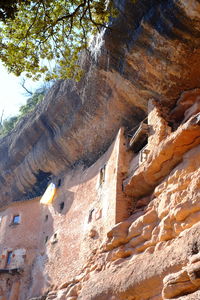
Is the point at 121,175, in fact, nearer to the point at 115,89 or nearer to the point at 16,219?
the point at 115,89

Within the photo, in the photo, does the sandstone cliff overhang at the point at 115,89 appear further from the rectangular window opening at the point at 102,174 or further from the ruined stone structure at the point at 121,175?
the rectangular window opening at the point at 102,174

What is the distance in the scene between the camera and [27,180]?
2033cm

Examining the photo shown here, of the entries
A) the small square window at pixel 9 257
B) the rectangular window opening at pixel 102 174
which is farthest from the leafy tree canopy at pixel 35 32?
the small square window at pixel 9 257

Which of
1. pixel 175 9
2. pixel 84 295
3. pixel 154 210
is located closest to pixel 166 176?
pixel 154 210

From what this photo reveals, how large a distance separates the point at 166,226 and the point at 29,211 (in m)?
11.2

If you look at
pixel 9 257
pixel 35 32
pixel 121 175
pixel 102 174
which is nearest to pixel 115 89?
pixel 102 174

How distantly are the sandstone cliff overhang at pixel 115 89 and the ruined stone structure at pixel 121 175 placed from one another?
0.04 m

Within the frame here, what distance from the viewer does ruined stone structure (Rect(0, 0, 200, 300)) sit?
8.16 m

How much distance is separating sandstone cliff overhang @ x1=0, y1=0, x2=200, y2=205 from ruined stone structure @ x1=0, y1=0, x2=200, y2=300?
0.13 ft

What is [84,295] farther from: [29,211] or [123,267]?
[29,211]

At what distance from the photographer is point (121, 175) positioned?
1193 centimetres

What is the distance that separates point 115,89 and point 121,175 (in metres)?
3.40

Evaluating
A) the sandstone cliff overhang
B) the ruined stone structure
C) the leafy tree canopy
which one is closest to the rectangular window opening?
the ruined stone structure

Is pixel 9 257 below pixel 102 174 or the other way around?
the other way around
